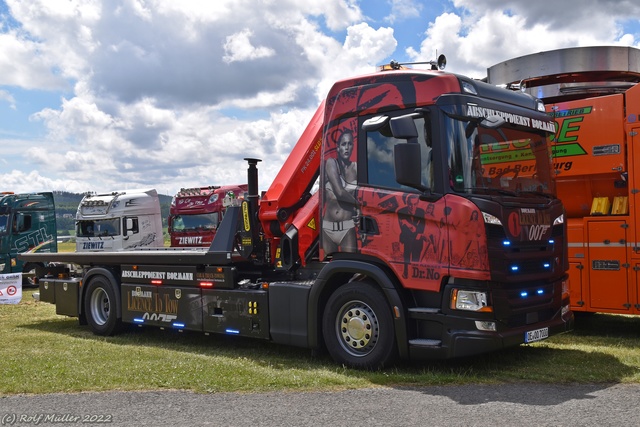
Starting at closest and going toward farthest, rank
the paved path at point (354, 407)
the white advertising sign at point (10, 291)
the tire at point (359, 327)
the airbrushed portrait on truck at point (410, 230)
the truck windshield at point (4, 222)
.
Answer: the paved path at point (354, 407) < the airbrushed portrait on truck at point (410, 230) < the tire at point (359, 327) < the white advertising sign at point (10, 291) < the truck windshield at point (4, 222)

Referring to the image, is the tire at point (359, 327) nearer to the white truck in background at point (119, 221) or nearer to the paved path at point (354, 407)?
the paved path at point (354, 407)

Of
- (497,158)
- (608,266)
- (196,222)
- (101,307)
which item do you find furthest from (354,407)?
(196,222)

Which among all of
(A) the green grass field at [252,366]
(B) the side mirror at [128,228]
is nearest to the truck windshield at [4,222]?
(B) the side mirror at [128,228]

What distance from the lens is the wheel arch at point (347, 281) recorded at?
26.0 feet

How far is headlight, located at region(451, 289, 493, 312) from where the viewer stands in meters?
7.58

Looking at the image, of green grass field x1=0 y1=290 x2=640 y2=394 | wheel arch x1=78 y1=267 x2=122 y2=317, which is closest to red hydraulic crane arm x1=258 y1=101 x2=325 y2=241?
green grass field x1=0 y1=290 x2=640 y2=394

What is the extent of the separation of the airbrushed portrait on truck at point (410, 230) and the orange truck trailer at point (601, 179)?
1728 mm

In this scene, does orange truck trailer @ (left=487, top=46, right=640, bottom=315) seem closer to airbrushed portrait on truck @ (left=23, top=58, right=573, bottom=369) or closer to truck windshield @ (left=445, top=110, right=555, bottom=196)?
truck windshield @ (left=445, top=110, right=555, bottom=196)

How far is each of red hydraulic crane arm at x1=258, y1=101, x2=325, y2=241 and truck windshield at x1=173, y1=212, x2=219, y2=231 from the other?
1374 centimetres

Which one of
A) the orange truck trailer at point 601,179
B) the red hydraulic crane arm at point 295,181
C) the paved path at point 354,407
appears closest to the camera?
the paved path at point 354,407

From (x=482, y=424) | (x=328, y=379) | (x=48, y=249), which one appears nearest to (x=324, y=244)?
(x=328, y=379)

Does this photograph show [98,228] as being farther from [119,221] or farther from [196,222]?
[196,222]

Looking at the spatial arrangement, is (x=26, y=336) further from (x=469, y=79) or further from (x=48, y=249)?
(x=48, y=249)

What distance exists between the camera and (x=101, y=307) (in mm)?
12859
